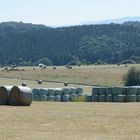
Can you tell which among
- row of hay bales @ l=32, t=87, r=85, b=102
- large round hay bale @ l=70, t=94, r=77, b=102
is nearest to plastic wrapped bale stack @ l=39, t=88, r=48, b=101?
row of hay bales @ l=32, t=87, r=85, b=102

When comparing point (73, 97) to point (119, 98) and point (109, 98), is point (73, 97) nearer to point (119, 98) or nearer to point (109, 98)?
point (109, 98)

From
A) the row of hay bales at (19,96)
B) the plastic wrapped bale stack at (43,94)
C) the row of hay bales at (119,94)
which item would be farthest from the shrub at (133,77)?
the row of hay bales at (19,96)

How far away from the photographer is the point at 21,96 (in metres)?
29.2

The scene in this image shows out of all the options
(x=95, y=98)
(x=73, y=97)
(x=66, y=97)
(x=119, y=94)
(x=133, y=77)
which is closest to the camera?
(x=119, y=94)

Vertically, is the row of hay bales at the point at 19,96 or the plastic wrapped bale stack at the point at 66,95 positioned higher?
the row of hay bales at the point at 19,96

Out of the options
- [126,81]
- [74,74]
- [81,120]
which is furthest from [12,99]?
[74,74]

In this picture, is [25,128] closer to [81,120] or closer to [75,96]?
[81,120]

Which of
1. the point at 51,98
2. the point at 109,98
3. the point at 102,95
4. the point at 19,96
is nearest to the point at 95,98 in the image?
the point at 102,95

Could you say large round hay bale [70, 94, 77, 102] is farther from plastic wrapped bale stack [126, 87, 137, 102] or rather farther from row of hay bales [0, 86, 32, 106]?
row of hay bales [0, 86, 32, 106]

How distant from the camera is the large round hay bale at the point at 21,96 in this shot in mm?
29109

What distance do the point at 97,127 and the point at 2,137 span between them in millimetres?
3880

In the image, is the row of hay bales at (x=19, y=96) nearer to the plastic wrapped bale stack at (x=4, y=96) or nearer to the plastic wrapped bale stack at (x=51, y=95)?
the plastic wrapped bale stack at (x=4, y=96)

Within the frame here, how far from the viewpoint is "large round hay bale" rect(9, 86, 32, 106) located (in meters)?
29.1

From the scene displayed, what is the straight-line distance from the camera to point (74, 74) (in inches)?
3664
